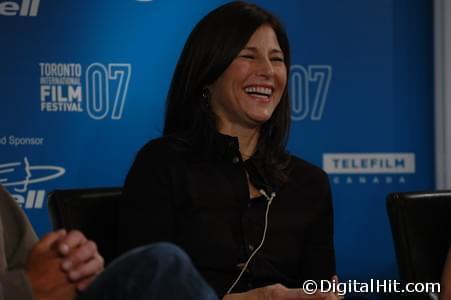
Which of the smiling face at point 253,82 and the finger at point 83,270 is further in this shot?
the smiling face at point 253,82

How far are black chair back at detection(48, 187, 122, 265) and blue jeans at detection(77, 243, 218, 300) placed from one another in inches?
35.9

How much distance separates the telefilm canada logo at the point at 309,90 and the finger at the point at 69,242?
8.58ft

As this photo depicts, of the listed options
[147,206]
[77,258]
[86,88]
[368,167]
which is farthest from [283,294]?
[86,88]

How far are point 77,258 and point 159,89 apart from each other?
2.58 m

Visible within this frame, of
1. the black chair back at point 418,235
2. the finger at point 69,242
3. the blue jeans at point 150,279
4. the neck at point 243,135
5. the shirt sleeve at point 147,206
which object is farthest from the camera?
the neck at point 243,135

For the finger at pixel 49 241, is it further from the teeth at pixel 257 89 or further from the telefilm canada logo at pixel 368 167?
the telefilm canada logo at pixel 368 167

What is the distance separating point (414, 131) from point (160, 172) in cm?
224

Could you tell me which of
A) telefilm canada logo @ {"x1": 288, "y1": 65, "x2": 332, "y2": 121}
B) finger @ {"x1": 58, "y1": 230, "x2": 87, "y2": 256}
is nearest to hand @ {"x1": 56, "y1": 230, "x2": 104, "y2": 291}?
finger @ {"x1": 58, "y1": 230, "x2": 87, "y2": 256}

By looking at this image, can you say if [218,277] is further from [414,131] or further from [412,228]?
[414,131]

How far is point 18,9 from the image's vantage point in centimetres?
404

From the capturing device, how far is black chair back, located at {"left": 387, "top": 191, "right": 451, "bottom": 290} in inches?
87.8

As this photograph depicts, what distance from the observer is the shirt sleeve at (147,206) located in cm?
211

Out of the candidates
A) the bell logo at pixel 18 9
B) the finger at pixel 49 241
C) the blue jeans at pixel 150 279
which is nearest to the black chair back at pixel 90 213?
the finger at pixel 49 241

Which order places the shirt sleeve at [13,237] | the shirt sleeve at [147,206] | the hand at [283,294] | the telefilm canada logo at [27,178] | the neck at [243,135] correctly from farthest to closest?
the telefilm canada logo at [27,178]
the neck at [243,135]
the shirt sleeve at [147,206]
the hand at [283,294]
the shirt sleeve at [13,237]
